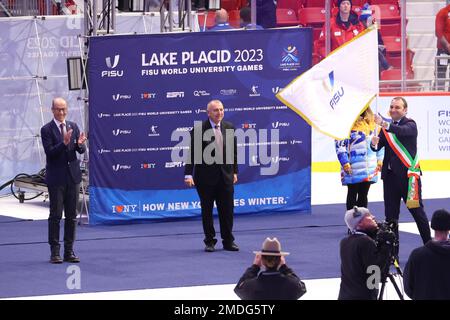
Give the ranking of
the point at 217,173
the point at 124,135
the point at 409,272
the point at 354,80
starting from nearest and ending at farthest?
the point at 409,272
the point at 354,80
the point at 217,173
the point at 124,135

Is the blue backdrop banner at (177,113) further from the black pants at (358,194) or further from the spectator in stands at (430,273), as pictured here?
the spectator in stands at (430,273)

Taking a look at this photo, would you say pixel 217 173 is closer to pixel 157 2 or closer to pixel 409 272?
pixel 409 272

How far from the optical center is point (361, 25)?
26.0 meters

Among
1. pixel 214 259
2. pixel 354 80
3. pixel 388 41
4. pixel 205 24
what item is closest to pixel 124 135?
pixel 214 259

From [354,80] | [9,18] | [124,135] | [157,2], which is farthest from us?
[157,2]

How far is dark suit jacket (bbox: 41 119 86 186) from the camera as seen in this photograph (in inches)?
582

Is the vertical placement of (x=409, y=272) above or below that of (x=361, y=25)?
below

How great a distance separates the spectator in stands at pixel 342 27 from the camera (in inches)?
994

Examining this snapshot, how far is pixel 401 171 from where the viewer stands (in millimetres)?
14836

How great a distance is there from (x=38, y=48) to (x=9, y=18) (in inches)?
27.9

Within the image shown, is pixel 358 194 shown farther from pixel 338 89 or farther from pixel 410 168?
pixel 338 89

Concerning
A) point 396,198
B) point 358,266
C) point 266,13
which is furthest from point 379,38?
point 358,266

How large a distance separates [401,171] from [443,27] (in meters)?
12.3

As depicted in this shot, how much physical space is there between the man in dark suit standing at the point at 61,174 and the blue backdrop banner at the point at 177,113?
3.47m
